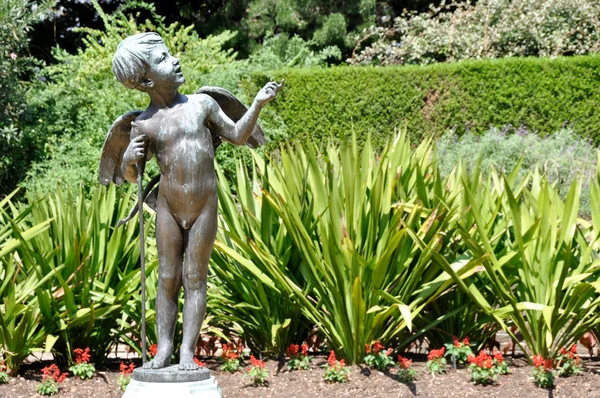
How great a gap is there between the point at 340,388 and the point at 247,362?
0.81 meters

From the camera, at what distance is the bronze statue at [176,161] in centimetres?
385

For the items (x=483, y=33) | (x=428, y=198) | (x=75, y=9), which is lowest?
(x=428, y=198)

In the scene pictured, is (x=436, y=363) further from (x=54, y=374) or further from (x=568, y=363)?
(x=54, y=374)

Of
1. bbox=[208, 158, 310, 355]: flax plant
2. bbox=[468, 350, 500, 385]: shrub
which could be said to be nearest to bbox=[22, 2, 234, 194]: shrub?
bbox=[208, 158, 310, 355]: flax plant

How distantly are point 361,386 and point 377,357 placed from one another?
9.7 inches

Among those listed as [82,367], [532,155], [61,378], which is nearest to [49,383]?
[61,378]

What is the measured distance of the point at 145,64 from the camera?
152 inches

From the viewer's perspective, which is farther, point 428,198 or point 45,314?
point 428,198

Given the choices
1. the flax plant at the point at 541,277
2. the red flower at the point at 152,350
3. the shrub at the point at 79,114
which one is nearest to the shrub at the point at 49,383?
the red flower at the point at 152,350

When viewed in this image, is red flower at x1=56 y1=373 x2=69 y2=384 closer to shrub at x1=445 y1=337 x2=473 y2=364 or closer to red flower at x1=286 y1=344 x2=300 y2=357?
red flower at x1=286 y1=344 x2=300 y2=357

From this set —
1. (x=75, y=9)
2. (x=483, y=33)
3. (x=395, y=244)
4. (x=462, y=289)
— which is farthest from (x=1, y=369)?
(x=75, y=9)

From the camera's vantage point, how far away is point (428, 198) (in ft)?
18.2

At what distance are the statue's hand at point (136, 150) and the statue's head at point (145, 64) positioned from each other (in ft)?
0.77

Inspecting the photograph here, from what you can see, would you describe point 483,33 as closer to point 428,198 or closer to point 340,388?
point 428,198
